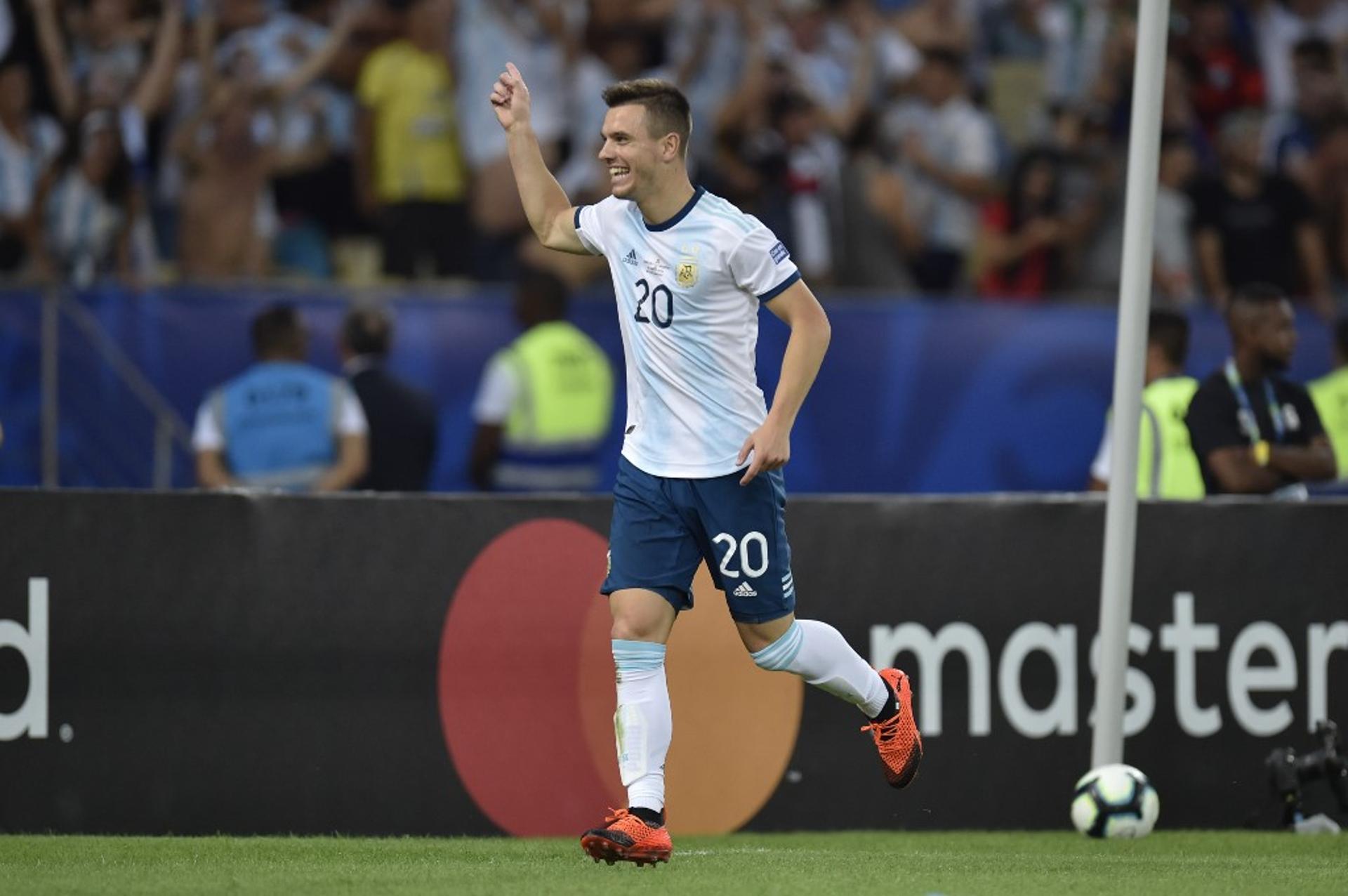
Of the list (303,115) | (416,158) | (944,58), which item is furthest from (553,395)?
(944,58)

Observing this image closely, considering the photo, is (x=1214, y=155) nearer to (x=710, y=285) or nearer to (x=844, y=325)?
(x=844, y=325)

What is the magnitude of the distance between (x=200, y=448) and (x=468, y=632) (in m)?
2.41

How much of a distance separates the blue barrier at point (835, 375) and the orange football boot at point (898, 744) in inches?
202

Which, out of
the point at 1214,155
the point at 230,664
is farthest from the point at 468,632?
the point at 1214,155

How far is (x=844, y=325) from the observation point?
42.8ft

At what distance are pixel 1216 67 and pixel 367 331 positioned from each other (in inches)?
302

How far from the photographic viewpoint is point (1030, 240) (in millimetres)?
14492

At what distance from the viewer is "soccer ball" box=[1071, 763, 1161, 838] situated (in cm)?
809

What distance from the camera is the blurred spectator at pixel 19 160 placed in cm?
1241

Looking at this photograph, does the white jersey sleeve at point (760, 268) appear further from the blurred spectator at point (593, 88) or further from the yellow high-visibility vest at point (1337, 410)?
the blurred spectator at point (593, 88)

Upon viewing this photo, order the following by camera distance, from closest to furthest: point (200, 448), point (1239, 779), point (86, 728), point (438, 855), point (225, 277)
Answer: point (438, 855), point (86, 728), point (1239, 779), point (200, 448), point (225, 277)

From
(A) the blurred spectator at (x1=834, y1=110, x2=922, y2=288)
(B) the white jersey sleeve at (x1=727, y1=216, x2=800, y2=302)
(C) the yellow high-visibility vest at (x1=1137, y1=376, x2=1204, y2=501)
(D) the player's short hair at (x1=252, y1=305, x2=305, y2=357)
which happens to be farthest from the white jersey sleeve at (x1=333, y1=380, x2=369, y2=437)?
(A) the blurred spectator at (x1=834, y1=110, x2=922, y2=288)

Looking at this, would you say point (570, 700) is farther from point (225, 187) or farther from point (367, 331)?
point (225, 187)

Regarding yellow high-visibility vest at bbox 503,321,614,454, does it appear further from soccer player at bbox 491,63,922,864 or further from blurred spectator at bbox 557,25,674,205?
soccer player at bbox 491,63,922,864
